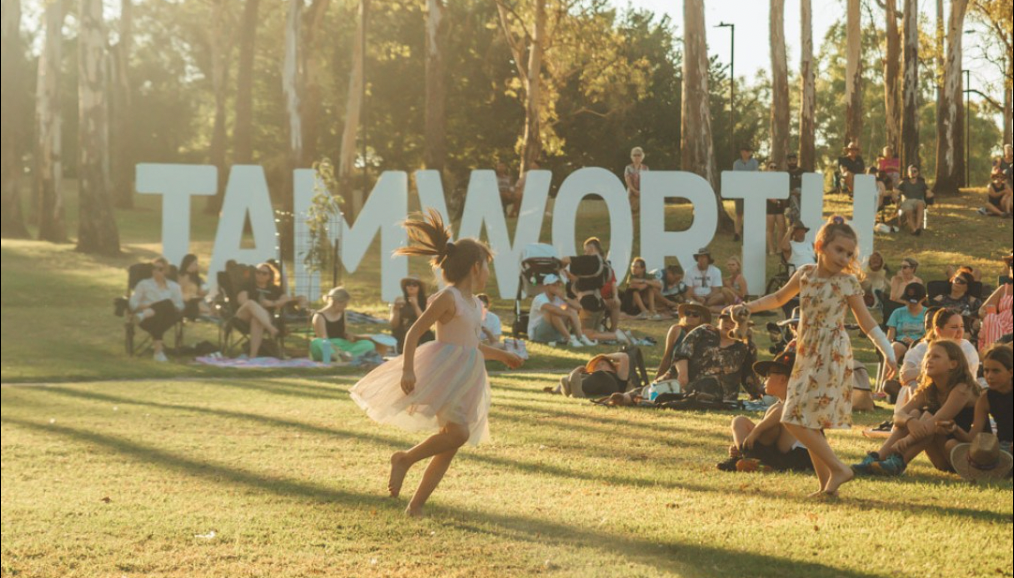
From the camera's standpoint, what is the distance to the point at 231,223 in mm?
7156

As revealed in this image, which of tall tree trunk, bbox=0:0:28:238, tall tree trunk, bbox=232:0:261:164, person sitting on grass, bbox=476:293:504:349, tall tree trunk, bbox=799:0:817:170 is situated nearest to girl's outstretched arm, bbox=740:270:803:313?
tall tree trunk, bbox=799:0:817:170

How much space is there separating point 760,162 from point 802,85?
274 millimetres

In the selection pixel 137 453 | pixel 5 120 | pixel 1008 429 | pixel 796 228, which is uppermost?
pixel 5 120

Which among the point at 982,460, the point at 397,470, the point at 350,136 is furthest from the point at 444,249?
the point at 982,460

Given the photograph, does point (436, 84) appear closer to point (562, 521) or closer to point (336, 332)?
point (336, 332)

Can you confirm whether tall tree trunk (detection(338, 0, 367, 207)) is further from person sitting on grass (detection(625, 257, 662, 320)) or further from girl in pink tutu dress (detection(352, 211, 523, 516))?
person sitting on grass (detection(625, 257, 662, 320))

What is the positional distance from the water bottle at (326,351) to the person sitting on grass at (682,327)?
1.73 metres

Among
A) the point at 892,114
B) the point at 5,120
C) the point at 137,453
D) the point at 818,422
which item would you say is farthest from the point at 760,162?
the point at 5,120

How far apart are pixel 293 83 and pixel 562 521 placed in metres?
3.17

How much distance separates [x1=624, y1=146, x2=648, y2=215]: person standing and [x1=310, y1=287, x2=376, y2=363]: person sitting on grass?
1518mm

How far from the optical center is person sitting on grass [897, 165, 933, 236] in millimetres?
4164

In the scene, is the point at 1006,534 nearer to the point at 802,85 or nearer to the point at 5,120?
the point at 802,85

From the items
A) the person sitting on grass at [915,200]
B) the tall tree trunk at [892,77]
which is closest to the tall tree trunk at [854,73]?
the tall tree trunk at [892,77]

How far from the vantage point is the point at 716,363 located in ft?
16.1
